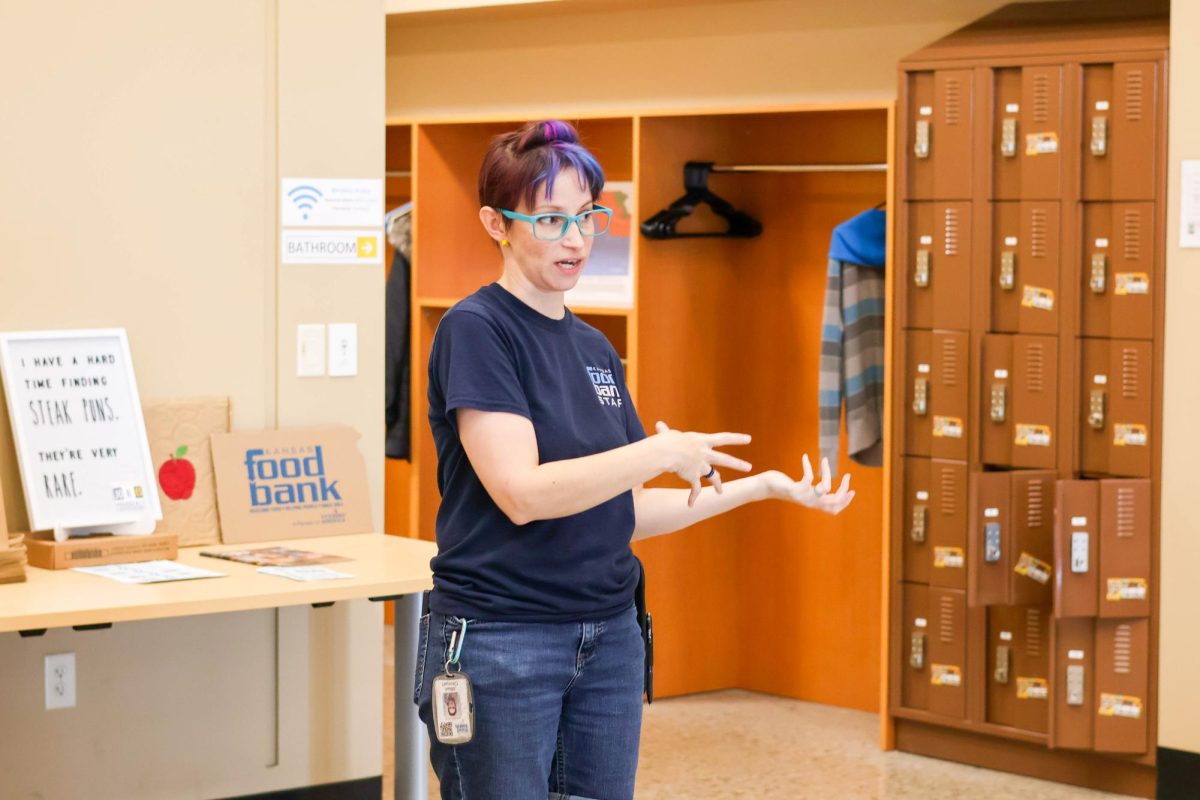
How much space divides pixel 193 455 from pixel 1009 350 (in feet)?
7.48

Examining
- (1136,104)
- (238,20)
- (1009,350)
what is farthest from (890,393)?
(238,20)

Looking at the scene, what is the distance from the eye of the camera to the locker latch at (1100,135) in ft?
13.5

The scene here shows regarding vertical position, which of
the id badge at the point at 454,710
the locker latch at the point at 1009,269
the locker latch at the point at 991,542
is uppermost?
the locker latch at the point at 1009,269

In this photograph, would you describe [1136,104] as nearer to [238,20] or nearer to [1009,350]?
[1009,350]

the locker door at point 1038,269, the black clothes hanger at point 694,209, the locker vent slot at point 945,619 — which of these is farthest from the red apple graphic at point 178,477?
the locker door at point 1038,269

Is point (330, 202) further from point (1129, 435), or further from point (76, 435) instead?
point (1129, 435)

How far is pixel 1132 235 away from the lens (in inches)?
161

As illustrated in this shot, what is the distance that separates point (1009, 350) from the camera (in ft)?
14.1

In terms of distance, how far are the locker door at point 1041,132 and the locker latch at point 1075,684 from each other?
132 cm

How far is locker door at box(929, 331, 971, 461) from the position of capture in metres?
4.38

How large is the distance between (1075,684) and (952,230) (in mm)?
1331

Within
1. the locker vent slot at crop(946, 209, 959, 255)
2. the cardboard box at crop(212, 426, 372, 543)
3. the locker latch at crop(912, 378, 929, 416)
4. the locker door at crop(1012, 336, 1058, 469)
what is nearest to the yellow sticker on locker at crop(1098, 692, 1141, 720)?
the locker door at crop(1012, 336, 1058, 469)

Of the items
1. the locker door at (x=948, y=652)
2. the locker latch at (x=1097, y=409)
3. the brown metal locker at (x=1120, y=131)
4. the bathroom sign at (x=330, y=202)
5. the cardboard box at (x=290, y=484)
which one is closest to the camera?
the cardboard box at (x=290, y=484)

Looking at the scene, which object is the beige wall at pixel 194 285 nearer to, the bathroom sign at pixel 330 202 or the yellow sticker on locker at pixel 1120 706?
the bathroom sign at pixel 330 202
